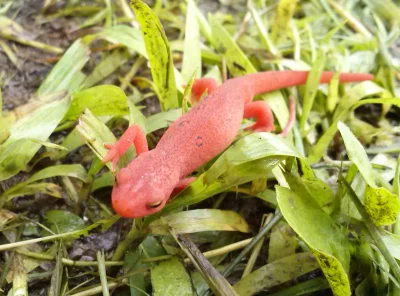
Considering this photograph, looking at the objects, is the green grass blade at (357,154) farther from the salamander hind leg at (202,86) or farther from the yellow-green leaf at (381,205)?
the salamander hind leg at (202,86)

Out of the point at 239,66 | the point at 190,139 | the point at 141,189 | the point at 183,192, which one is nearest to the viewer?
the point at 141,189

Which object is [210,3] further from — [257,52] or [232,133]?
[232,133]

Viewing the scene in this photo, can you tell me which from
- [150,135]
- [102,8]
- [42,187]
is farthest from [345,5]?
[42,187]

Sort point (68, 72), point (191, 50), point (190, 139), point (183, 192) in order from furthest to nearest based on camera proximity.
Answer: point (191, 50)
point (68, 72)
point (190, 139)
point (183, 192)

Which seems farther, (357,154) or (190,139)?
(190,139)

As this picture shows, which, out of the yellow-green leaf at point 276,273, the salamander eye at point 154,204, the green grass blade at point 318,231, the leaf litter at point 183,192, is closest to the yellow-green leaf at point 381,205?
the leaf litter at point 183,192

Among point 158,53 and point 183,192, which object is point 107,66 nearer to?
point 158,53

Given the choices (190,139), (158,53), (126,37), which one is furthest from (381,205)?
(126,37)

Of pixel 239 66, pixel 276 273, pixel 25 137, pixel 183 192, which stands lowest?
pixel 276 273
